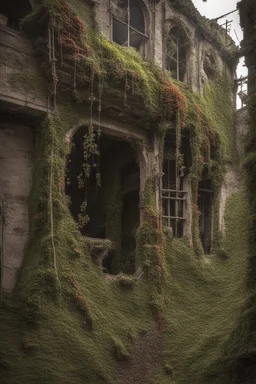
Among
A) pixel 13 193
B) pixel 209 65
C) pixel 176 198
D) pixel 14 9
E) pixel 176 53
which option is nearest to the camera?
pixel 13 193

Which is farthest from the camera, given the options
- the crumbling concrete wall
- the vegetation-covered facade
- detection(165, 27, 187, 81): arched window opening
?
detection(165, 27, 187, 81): arched window opening

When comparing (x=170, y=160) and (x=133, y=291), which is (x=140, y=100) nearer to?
(x=170, y=160)

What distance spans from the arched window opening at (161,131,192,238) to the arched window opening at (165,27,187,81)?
2.73 metres

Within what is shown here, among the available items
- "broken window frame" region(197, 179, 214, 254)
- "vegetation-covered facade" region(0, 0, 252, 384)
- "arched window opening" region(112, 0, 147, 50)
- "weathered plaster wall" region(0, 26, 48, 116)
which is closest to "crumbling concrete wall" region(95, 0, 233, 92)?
"vegetation-covered facade" region(0, 0, 252, 384)

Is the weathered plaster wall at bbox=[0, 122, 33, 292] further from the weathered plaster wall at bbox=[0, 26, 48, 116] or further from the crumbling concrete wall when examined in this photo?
the crumbling concrete wall

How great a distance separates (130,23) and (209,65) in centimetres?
393

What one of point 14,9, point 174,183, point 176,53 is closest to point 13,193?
point 174,183

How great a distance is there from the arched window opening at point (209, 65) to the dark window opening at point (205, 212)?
4728mm

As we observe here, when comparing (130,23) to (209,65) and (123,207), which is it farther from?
(123,207)

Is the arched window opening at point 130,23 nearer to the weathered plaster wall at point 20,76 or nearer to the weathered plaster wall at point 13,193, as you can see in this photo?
the weathered plaster wall at point 20,76

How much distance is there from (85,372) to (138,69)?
9.26 meters

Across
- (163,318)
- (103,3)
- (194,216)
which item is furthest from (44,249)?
(103,3)

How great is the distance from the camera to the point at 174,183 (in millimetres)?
17797

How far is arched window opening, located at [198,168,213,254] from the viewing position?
1839 cm
